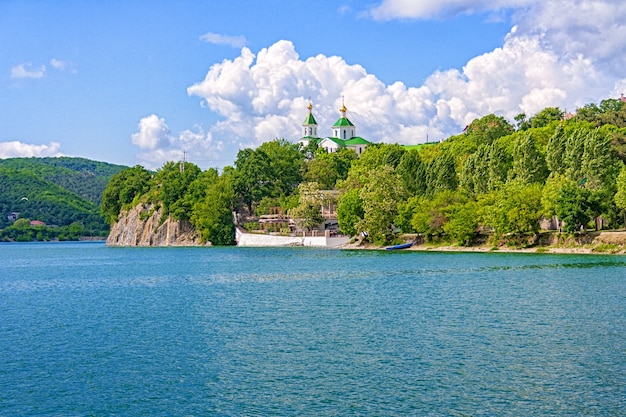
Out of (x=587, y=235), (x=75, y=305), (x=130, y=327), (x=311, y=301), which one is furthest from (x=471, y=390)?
(x=587, y=235)

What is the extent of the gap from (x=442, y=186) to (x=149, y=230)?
216 feet

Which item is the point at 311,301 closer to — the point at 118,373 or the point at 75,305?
the point at 75,305

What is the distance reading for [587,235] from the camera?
73500mm

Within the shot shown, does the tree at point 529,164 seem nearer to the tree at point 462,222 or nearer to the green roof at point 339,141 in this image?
the tree at point 462,222

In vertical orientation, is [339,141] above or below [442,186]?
above

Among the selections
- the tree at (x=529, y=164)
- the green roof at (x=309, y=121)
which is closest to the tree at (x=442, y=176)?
the tree at (x=529, y=164)

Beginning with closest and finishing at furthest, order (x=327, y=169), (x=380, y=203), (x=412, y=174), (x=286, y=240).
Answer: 1. (x=380, y=203)
2. (x=412, y=174)
3. (x=286, y=240)
4. (x=327, y=169)

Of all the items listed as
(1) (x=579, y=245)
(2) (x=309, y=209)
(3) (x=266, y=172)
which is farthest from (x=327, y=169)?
(1) (x=579, y=245)

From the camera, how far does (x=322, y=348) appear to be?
89.8 feet

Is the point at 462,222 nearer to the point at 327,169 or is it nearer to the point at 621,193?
the point at 621,193

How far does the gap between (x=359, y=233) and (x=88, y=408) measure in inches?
3140

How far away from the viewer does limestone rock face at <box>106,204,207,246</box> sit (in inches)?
5379

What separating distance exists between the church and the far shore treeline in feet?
51.0

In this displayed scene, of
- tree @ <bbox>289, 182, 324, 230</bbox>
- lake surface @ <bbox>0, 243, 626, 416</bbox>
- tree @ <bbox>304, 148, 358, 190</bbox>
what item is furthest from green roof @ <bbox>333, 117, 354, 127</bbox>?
lake surface @ <bbox>0, 243, 626, 416</bbox>
